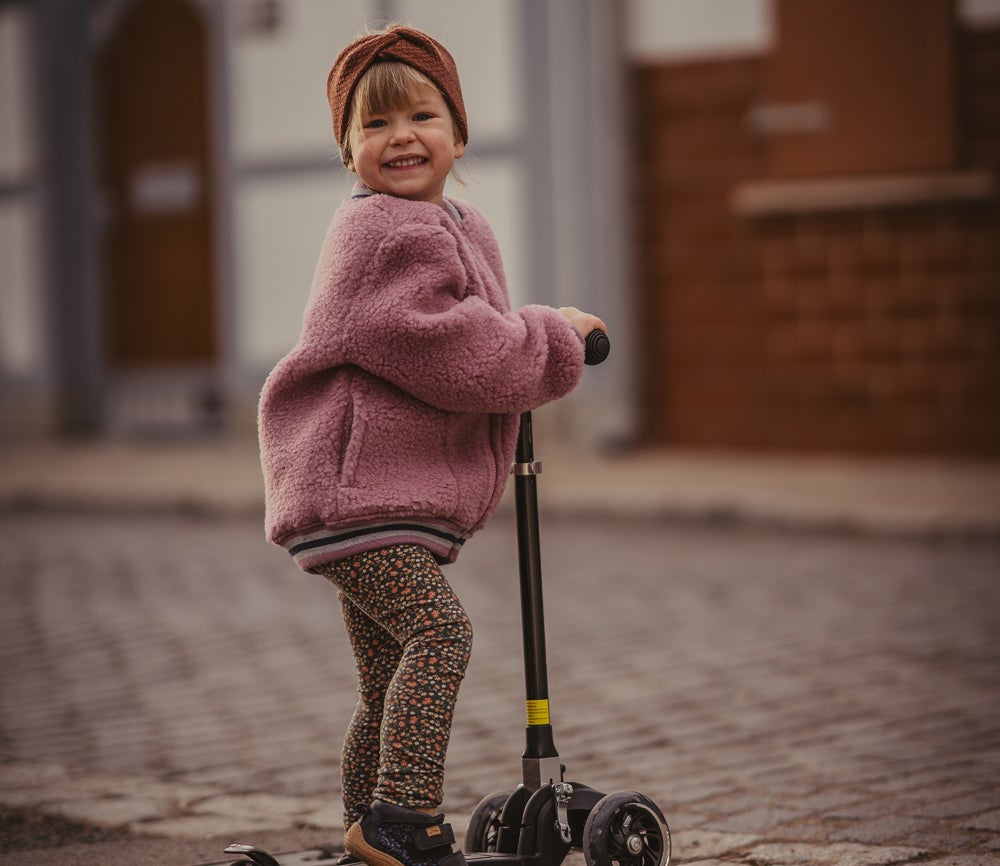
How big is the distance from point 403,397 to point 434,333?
6.1 inches

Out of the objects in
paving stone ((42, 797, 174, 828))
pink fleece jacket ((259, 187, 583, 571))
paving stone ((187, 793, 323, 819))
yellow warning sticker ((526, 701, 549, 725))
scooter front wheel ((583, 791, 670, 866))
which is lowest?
paving stone ((187, 793, 323, 819))

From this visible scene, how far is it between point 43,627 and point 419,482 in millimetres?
3924

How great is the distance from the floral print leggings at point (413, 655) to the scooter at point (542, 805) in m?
0.17

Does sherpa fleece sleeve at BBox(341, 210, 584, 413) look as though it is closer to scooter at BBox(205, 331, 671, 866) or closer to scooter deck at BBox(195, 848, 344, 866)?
scooter at BBox(205, 331, 671, 866)

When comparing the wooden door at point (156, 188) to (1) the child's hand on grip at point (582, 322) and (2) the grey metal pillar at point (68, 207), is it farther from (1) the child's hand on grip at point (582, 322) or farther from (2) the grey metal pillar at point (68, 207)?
(1) the child's hand on grip at point (582, 322)

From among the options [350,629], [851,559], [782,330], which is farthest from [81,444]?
[350,629]

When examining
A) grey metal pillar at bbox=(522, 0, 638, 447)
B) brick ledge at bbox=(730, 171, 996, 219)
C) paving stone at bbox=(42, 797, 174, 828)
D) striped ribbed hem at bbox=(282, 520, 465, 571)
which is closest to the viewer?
striped ribbed hem at bbox=(282, 520, 465, 571)

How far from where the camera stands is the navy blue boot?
9.25 feet

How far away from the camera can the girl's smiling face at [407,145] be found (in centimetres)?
299

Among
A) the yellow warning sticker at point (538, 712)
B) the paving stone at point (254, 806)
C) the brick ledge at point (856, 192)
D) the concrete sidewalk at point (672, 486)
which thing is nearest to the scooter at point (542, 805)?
the yellow warning sticker at point (538, 712)

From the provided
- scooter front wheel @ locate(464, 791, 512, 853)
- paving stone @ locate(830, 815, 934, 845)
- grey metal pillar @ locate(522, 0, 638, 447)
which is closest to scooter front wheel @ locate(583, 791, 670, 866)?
scooter front wheel @ locate(464, 791, 512, 853)

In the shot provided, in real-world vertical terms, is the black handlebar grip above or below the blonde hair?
below

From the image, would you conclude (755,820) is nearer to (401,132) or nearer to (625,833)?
(625,833)

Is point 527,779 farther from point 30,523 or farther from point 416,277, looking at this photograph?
point 30,523
